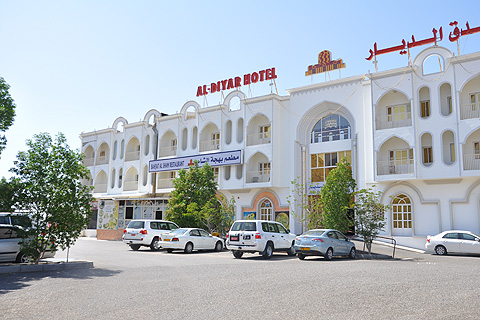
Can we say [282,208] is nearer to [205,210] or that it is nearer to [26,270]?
[205,210]

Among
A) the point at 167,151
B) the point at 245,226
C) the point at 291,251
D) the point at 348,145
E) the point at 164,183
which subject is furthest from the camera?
the point at 167,151

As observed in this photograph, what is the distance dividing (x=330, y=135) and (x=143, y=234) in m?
16.6

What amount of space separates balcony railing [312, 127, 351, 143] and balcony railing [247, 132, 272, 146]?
3.92m

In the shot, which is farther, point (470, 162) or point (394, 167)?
point (394, 167)

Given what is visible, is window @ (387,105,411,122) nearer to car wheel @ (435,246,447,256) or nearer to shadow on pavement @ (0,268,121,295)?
car wheel @ (435,246,447,256)

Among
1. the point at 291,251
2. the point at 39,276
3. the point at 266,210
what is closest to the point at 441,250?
the point at 291,251

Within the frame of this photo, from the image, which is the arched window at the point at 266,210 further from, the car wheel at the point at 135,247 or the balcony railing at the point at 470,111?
the balcony railing at the point at 470,111

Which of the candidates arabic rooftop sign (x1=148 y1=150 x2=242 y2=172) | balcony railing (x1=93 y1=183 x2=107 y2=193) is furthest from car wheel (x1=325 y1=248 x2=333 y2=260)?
balcony railing (x1=93 y1=183 x2=107 y2=193)

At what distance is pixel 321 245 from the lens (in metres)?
17.0

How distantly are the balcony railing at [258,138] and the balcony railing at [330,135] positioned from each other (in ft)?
12.9

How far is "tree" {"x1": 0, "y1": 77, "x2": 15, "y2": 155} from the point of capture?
20812 millimetres

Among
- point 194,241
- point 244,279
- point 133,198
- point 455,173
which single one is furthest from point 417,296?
point 133,198

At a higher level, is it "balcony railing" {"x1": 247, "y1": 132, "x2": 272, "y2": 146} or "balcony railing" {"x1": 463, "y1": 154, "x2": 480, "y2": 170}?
"balcony railing" {"x1": 247, "y1": 132, "x2": 272, "y2": 146}

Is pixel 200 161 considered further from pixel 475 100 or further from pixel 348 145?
pixel 475 100
